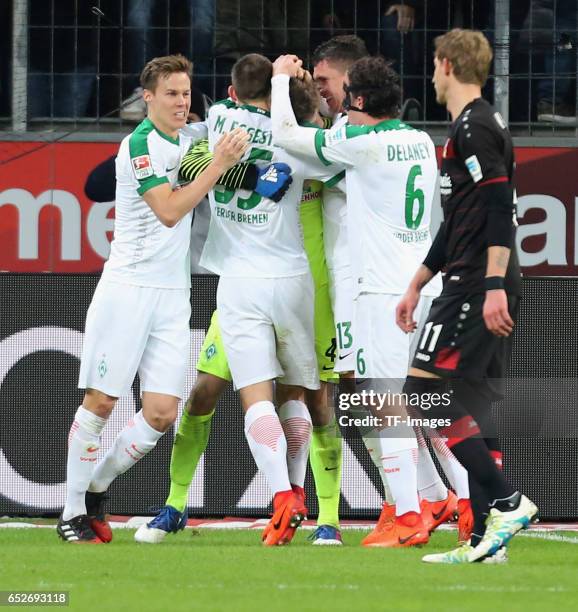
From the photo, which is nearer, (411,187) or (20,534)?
(411,187)

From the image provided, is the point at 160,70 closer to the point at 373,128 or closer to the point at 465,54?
the point at 373,128

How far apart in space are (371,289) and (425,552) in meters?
1.09

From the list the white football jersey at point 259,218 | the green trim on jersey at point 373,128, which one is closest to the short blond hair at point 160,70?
the white football jersey at point 259,218

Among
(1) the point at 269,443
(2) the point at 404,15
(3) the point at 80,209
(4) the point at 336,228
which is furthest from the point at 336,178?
(3) the point at 80,209

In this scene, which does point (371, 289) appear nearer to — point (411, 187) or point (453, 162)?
point (411, 187)

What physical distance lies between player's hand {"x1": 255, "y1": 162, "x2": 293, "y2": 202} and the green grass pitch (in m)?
1.46

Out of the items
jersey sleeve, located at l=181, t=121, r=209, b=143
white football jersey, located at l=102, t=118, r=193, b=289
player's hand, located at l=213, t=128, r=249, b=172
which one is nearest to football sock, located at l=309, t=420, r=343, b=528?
white football jersey, located at l=102, t=118, r=193, b=289

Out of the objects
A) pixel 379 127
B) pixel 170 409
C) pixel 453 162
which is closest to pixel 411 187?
pixel 379 127

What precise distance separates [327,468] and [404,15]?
635 centimetres

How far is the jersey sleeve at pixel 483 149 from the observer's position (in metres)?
5.57

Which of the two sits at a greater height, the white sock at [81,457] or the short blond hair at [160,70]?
the short blond hair at [160,70]

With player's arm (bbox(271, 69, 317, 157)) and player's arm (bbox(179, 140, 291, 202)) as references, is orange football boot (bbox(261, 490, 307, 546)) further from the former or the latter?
player's arm (bbox(271, 69, 317, 157))

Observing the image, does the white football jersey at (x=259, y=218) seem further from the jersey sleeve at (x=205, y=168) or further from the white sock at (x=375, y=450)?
the white sock at (x=375, y=450)

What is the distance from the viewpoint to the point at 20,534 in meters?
7.17
